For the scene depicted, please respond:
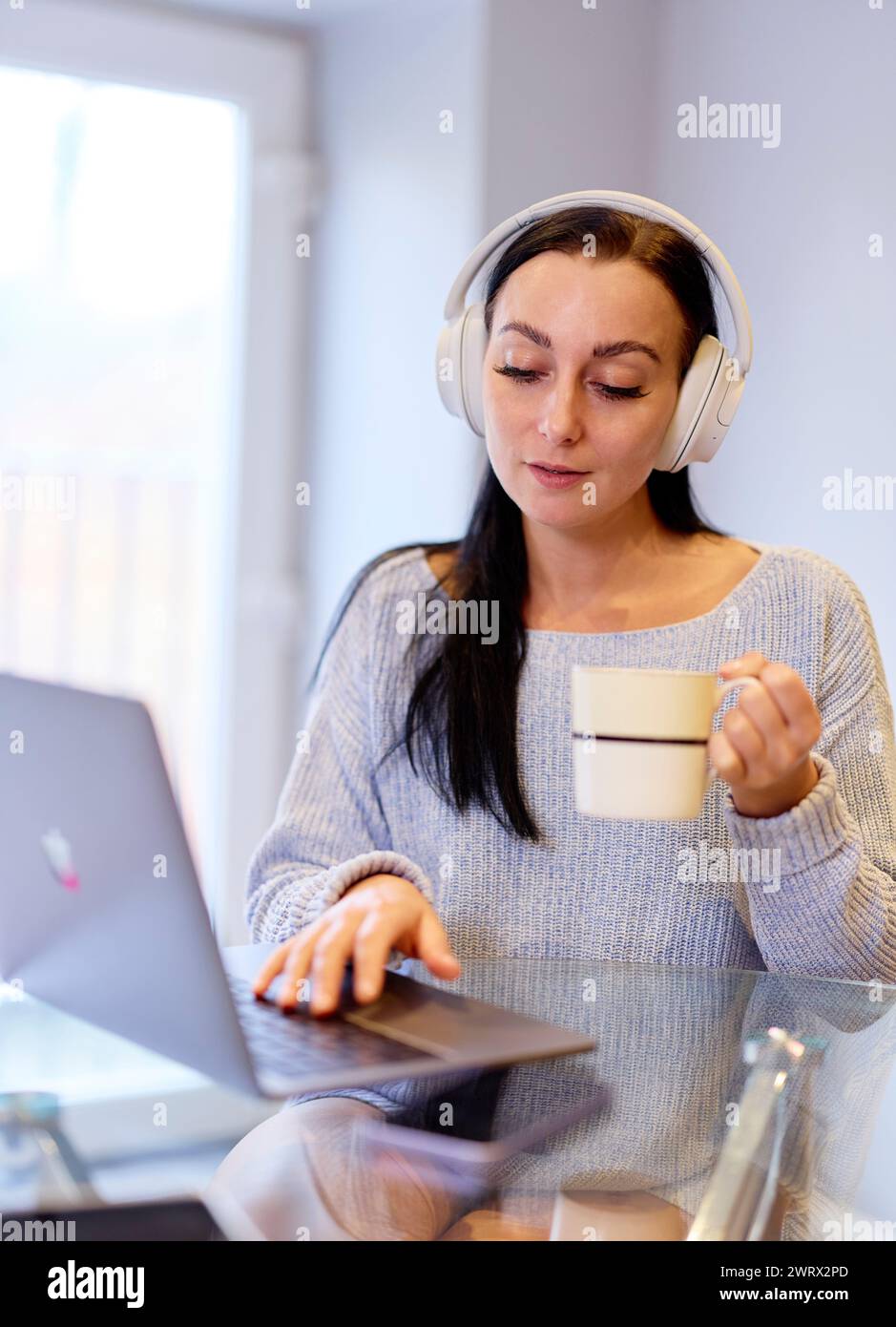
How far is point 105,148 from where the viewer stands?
9.53ft

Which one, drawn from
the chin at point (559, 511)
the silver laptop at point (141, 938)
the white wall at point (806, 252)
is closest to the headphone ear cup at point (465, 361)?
the chin at point (559, 511)

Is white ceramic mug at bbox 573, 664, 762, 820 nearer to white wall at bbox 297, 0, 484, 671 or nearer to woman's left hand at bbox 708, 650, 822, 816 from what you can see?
woman's left hand at bbox 708, 650, 822, 816

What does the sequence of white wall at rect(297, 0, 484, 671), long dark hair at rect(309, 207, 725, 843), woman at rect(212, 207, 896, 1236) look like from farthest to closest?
white wall at rect(297, 0, 484, 671)
long dark hair at rect(309, 207, 725, 843)
woman at rect(212, 207, 896, 1236)

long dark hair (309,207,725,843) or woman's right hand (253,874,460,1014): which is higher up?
long dark hair (309,207,725,843)

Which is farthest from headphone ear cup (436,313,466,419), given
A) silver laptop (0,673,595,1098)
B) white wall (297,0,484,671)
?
white wall (297,0,484,671)

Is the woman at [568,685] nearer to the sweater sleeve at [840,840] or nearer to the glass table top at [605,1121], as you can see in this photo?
the sweater sleeve at [840,840]

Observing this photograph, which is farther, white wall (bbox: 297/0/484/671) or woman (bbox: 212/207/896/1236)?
white wall (bbox: 297/0/484/671)

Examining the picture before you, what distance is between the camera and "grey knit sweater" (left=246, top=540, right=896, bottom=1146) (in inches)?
52.0

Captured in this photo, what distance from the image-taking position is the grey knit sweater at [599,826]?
1320mm

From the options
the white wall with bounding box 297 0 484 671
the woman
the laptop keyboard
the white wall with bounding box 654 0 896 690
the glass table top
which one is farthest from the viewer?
the white wall with bounding box 297 0 484 671

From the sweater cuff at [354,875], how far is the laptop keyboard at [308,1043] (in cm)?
23

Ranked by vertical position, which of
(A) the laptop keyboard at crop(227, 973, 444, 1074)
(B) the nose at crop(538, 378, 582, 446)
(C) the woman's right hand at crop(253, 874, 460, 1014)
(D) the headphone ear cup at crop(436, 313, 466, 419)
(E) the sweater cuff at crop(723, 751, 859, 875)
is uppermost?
(D) the headphone ear cup at crop(436, 313, 466, 419)

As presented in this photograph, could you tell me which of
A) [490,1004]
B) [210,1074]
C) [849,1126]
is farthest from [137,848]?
[849,1126]

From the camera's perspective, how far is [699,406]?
1.35 metres
